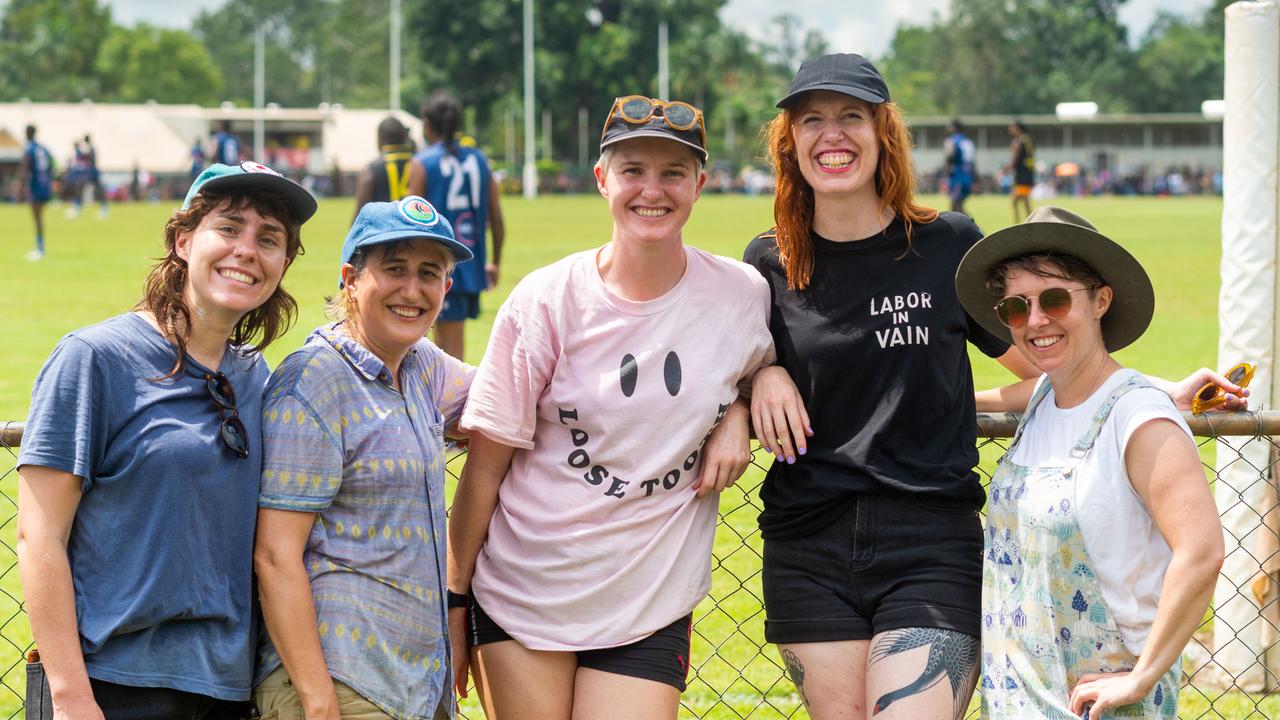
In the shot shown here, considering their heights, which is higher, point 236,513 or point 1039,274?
point 1039,274

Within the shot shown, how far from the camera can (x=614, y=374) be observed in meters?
3.29

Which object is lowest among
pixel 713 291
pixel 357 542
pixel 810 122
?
pixel 357 542

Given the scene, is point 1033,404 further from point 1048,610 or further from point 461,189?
point 461,189

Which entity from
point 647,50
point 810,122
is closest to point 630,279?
point 810,122

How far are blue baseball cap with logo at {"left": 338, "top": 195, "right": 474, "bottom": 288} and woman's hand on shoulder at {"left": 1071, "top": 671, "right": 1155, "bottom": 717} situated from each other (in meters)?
1.66

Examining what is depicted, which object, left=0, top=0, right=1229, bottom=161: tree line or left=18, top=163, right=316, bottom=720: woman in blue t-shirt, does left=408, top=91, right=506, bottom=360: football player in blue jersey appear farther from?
left=0, top=0, right=1229, bottom=161: tree line

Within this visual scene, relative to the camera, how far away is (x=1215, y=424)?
3.63 metres

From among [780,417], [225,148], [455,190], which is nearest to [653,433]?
[780,417]

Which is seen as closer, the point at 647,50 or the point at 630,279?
the point at 630,279

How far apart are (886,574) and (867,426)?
364 millimetres

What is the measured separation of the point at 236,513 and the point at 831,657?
147 cm

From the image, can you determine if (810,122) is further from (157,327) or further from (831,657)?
(157,327)

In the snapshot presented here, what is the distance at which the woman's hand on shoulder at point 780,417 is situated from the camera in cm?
327

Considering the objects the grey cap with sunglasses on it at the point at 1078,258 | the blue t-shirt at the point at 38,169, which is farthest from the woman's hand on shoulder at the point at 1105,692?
the blue t-shirt at the point at 38,169
